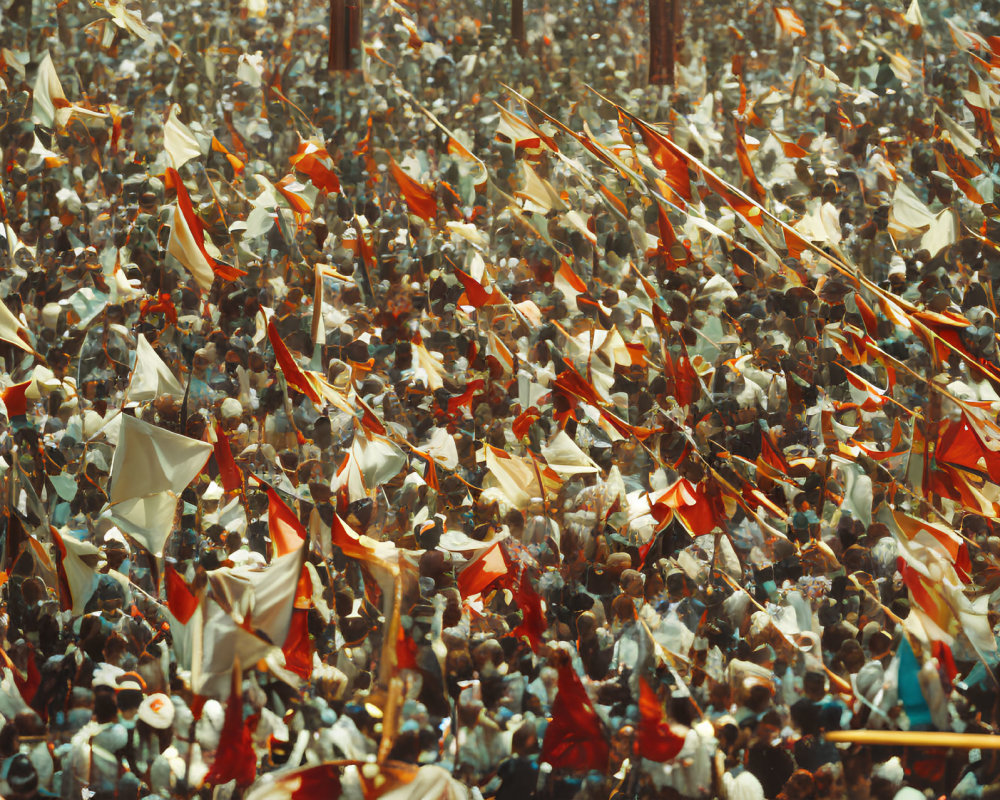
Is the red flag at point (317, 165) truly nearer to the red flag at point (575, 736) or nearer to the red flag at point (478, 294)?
the red flag at point (478, 294)

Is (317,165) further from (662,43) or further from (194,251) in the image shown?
(662,43)

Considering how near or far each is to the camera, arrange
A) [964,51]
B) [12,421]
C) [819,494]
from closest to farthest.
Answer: [819,494], [12,421], [964,51]

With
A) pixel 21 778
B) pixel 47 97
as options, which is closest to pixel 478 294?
pixel 21 778

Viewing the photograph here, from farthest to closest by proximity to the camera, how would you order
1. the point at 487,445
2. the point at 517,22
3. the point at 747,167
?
the point at 517,22, the point at 747,167, the point at 487,445

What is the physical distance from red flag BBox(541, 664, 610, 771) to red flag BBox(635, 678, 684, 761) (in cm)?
5

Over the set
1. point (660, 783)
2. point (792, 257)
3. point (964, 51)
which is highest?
point (964, 51)

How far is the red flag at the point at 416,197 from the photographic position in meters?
2.88

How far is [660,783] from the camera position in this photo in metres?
1.27

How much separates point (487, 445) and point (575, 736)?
2.04ft

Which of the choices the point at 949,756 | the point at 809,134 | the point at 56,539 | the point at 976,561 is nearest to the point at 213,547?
the point at 56,539

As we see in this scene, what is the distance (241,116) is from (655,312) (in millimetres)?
1817

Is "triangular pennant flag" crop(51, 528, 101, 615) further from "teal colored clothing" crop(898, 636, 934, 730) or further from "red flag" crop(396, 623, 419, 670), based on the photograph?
"teal colored clothing" crop(898, 636, 934, 730)

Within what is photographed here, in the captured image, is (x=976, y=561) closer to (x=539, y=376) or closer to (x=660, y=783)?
(x=660, y=783)

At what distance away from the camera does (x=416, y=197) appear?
292cm
